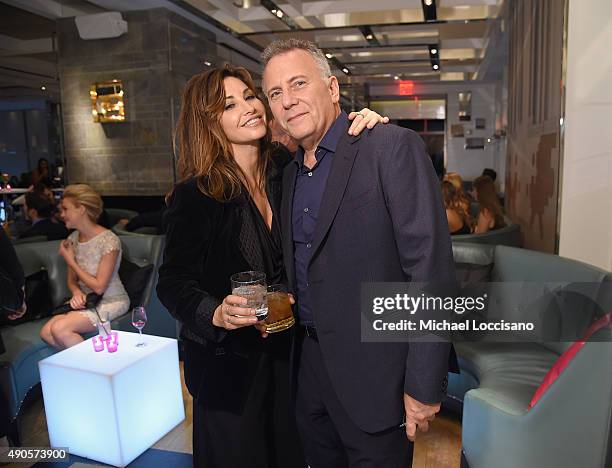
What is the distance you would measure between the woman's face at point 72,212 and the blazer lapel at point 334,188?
7.78 feet

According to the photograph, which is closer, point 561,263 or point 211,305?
point 211,305

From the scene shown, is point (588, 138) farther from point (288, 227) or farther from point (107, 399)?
point (107, 399)

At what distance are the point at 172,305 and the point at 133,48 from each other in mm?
6134

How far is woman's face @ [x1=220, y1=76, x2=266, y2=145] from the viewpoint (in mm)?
1654

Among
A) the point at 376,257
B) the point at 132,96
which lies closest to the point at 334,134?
the point at 376,257

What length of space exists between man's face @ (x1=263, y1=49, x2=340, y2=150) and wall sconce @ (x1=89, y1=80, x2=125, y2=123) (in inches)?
239

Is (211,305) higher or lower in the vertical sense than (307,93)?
lower

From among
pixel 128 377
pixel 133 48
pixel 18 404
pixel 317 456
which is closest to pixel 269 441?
pixel 317 456

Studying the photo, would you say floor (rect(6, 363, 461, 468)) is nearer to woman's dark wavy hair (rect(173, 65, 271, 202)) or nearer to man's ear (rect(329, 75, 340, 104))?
woman's dark wavy hair (rect(173, 65, 271, 202))

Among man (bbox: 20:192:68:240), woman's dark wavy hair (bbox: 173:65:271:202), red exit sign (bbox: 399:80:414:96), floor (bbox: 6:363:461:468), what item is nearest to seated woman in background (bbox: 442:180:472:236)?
floor (bbox: 6:363:461:468)

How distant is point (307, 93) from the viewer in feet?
4.70

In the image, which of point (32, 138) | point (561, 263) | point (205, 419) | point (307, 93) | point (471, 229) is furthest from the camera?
point (32, 138)

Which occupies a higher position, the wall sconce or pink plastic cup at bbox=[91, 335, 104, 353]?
the wall sconce

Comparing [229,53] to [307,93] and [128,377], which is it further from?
[307,93]
